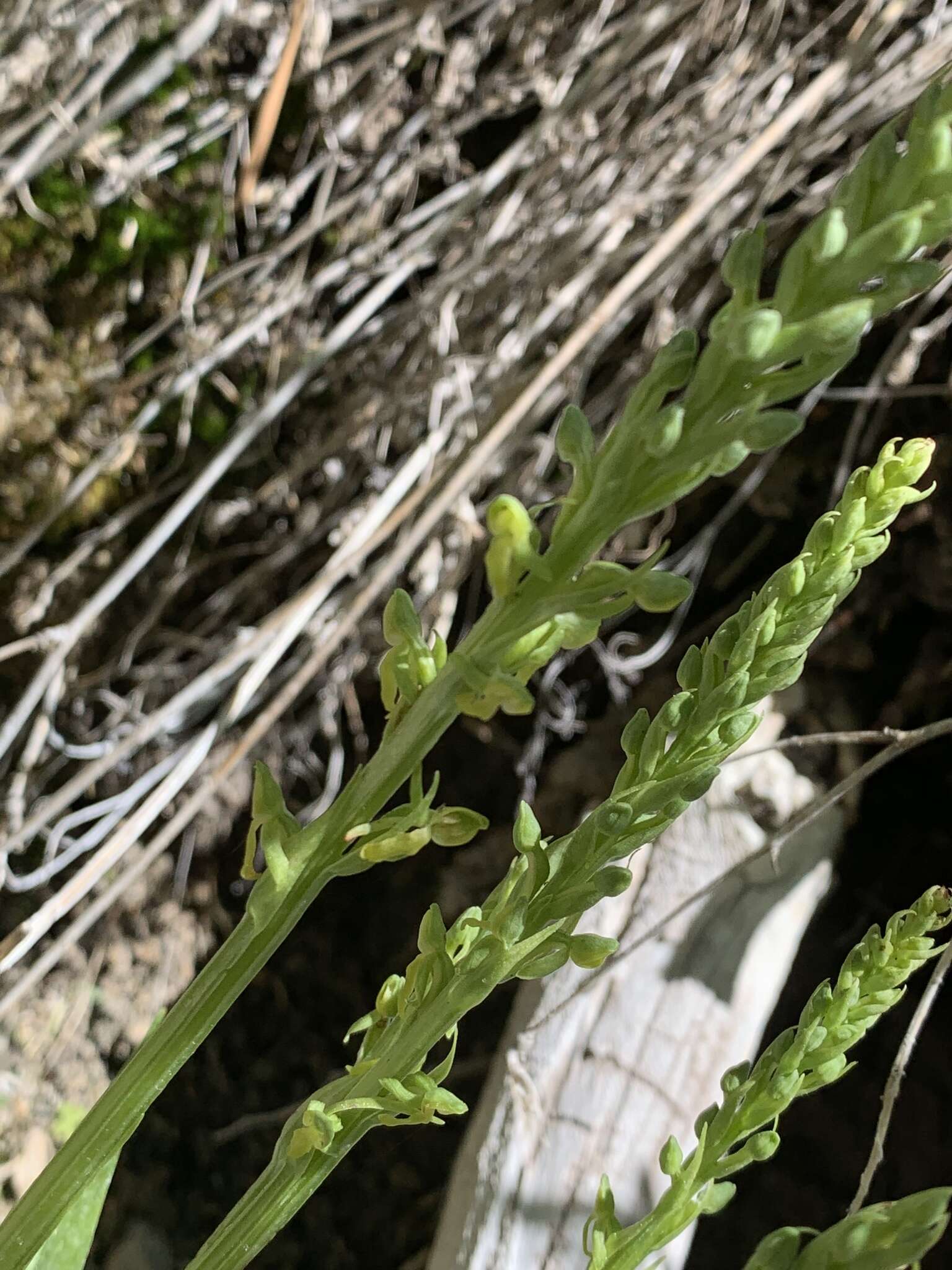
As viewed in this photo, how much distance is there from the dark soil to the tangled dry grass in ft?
0.34

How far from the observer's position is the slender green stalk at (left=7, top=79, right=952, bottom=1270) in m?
0.20

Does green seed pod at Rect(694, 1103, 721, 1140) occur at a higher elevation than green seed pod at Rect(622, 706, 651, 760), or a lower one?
lower

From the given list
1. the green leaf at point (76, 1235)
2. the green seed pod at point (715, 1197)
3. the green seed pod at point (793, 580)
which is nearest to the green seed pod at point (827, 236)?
the green seed pod at point (793, 580)

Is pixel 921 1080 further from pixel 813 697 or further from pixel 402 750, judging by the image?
pixel 402 750

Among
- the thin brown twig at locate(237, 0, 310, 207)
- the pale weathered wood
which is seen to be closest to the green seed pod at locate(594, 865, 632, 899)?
the pale weathered wood

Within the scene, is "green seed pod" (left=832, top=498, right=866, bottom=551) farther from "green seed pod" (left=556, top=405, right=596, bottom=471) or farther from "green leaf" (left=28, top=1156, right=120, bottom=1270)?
"green leaf" (left=28, top=1156, right=120, bottom=1270)

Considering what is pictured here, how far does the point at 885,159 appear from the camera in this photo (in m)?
0.21

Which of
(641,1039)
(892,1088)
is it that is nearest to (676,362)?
(892,1088)

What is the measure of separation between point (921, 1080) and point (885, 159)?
1106 millimetres

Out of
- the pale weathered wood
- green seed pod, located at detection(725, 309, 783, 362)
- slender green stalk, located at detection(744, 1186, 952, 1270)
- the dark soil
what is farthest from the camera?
the dark soil

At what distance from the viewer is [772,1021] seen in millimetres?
1139

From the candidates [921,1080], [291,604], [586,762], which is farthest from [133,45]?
[921,1080]

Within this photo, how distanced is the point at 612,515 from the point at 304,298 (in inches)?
34.7

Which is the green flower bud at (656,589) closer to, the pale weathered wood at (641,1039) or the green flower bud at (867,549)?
the green flower bud at (867,549)
